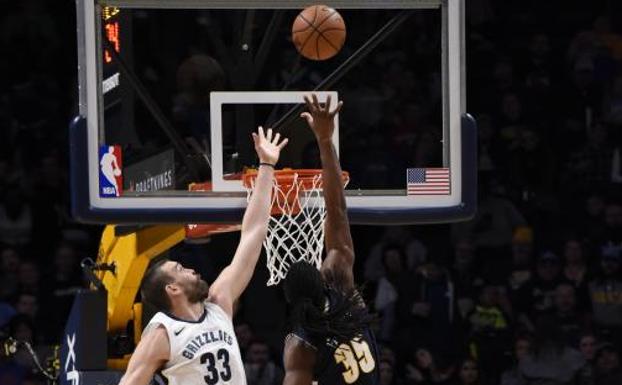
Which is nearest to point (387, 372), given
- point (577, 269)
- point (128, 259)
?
point (577, 269)

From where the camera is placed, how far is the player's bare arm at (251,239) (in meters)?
6.30

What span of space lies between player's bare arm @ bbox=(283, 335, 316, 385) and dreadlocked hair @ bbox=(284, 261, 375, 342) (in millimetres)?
50

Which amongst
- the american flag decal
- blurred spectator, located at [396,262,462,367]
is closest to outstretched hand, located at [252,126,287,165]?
the american flag decal

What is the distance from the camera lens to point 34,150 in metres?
12.9

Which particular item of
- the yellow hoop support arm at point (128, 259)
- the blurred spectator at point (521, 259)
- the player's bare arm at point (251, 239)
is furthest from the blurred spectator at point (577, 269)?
the player's bare arm at point (251, 239)

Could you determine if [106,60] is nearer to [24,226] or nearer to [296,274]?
[296,274]

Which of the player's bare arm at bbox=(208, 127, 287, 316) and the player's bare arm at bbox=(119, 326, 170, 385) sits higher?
the player's bare arm at bbox=(208, 127, 287, 316)

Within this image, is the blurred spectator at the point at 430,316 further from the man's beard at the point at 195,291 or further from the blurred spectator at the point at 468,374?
the man's beard at the point at 195,291

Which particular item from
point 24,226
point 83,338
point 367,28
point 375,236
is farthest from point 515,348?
point 83,338

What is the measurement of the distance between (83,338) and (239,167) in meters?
1.12

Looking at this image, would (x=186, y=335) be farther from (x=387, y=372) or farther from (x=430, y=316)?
(x=430, y=316)

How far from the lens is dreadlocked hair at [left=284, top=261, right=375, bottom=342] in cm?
598

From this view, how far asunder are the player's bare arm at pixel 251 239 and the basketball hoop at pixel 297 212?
2.03 feet

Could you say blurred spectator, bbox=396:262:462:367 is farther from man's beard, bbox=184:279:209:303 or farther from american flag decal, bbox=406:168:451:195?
man's beard, bbox=184:279:209:303
